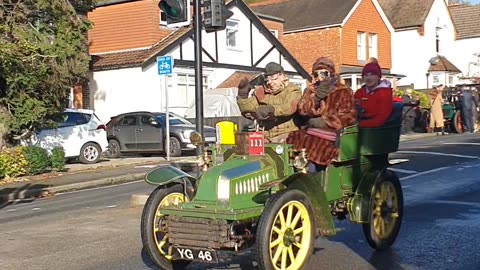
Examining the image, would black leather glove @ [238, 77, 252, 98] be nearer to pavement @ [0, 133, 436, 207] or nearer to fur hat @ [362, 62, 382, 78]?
fur hat @ [362, 62, 382, 78]

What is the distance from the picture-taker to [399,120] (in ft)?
26.6

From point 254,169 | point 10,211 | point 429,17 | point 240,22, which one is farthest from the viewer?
point 429,17

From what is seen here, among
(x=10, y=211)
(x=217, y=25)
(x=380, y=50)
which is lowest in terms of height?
(x=10, y=211)

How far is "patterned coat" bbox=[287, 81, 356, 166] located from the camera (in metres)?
6.89

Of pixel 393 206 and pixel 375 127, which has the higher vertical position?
pixel 375 127

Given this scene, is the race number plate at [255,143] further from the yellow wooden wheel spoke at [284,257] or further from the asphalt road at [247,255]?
the asphalt road at [247,255]

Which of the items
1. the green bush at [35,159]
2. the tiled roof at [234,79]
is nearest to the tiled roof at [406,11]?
the tiled roof at [234,79]

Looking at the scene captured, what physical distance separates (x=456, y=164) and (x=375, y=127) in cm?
896

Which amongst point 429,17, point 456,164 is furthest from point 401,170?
point 429,17

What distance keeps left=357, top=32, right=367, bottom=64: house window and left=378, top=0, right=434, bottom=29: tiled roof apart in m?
6.57

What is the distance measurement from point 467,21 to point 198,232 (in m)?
56.2

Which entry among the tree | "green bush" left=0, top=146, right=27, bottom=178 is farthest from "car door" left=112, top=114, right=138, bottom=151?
"green bush" left=0, top=146, right=27, bottom=178

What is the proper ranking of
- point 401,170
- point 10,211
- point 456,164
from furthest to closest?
point 456,164 < point 401,170 < point 10,211

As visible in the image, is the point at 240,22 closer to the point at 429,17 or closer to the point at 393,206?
the point at 429,17
